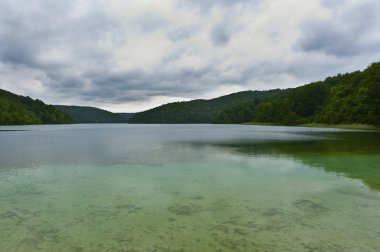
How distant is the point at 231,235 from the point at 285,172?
12.6 meters

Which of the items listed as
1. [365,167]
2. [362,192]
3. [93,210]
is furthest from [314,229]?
[365,167]

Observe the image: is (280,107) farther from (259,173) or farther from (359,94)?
(259,173)

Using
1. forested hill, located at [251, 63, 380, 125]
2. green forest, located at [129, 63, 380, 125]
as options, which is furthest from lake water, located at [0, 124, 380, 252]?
green forest, located at [129, 63, 380, 125]

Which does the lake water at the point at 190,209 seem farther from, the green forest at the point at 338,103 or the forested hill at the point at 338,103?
the green forest at the point at 338,103

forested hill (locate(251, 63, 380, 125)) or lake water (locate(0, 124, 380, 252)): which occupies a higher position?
forested hill (locate(251, 63, 380, 125))

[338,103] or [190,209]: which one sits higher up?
[338,103]

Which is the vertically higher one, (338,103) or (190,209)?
(338,103)

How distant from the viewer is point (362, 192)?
14414 mm

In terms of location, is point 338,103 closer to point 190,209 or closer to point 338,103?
point 338,103

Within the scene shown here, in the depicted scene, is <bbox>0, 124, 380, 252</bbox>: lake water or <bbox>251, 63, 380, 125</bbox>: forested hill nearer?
<bbox>0, 124, 380, 252</bbox>: lake water

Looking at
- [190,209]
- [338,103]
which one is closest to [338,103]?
[338,103]

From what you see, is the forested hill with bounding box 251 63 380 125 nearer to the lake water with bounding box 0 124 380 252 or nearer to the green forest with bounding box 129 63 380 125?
the green forest with bounding box 129 63 380 125

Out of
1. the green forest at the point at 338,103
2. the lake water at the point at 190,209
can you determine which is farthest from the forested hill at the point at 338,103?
the lake water at the point at 190,209

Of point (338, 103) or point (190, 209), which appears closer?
point (190, 209)
